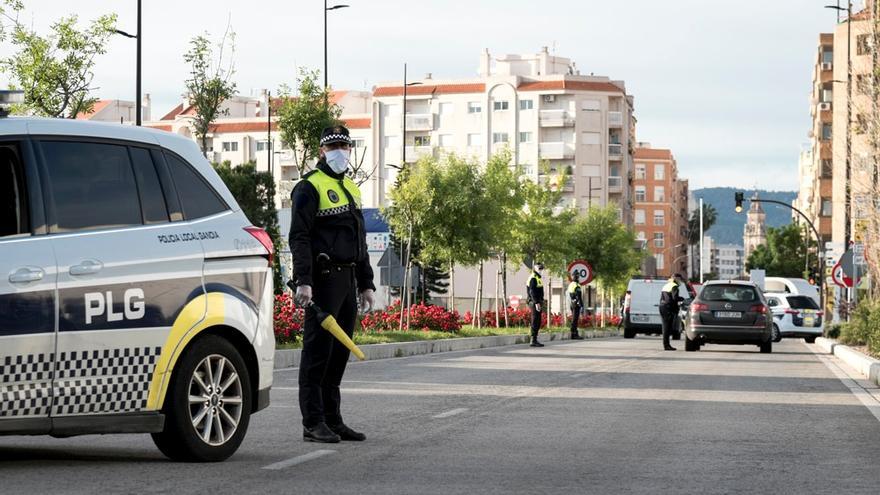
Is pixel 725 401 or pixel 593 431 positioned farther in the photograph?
pixel 725 401

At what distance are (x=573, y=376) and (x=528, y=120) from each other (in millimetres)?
108809

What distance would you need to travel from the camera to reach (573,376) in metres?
21.5

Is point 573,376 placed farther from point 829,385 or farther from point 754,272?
point 754,272

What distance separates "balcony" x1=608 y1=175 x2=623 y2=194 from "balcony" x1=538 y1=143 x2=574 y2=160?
8.92 meters

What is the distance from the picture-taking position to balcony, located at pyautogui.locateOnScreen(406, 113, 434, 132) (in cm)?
13000

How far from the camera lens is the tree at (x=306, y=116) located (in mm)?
42625

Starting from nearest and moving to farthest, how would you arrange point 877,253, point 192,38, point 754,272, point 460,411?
point 460,411, point 877,253, point 192,38, point 754,272

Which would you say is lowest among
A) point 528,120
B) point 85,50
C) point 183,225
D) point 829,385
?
point 829,385

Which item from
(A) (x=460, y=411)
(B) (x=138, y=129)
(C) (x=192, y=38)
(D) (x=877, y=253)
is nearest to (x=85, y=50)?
(C) (x=192, y=38)

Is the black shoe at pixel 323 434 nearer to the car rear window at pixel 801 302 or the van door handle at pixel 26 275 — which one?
the van door handle at pixel 26 275

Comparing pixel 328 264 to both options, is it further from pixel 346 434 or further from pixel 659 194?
pixel 659 194

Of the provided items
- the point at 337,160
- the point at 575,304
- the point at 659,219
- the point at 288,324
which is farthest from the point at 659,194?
the point at 337,160

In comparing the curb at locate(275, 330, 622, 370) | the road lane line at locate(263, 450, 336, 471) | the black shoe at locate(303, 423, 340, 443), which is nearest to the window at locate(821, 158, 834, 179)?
the curb at locate(275, 330, 622, 370)

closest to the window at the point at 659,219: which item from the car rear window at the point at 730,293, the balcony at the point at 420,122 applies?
the balcony at the point at 420,122
